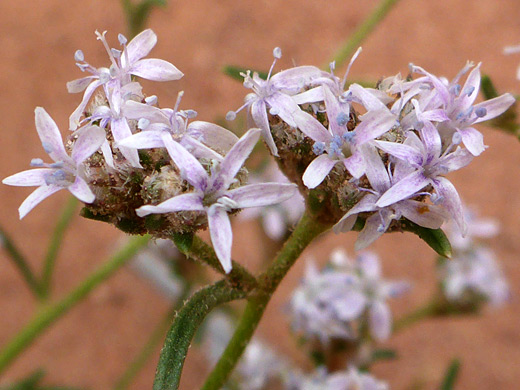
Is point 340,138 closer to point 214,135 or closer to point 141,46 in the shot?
point 214,135

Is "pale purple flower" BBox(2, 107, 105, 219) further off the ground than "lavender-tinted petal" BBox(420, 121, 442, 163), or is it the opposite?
"pale purple flower" BBox(2, 107, 105, 219)

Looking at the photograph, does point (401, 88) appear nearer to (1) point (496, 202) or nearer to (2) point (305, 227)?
(2) point (305, 227)

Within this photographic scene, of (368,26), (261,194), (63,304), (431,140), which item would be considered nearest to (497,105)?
(431,140)

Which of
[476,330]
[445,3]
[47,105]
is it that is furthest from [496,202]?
[47,105]

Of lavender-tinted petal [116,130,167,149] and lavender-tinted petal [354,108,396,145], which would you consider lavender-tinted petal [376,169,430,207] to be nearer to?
lavender-tinted petal [354,108,396,145]

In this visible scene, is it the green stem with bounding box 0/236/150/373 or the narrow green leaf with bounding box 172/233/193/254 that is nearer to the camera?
the narrow green leaf with bounding box 172/233/193/254

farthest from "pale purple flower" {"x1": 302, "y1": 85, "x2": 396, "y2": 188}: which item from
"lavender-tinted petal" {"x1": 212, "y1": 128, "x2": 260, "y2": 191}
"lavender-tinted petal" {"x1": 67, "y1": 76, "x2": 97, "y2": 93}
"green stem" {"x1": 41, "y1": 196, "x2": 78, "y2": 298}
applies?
"green stem" {"x1": 41, "y1": 196, "x2": 78, "y2": 298}
